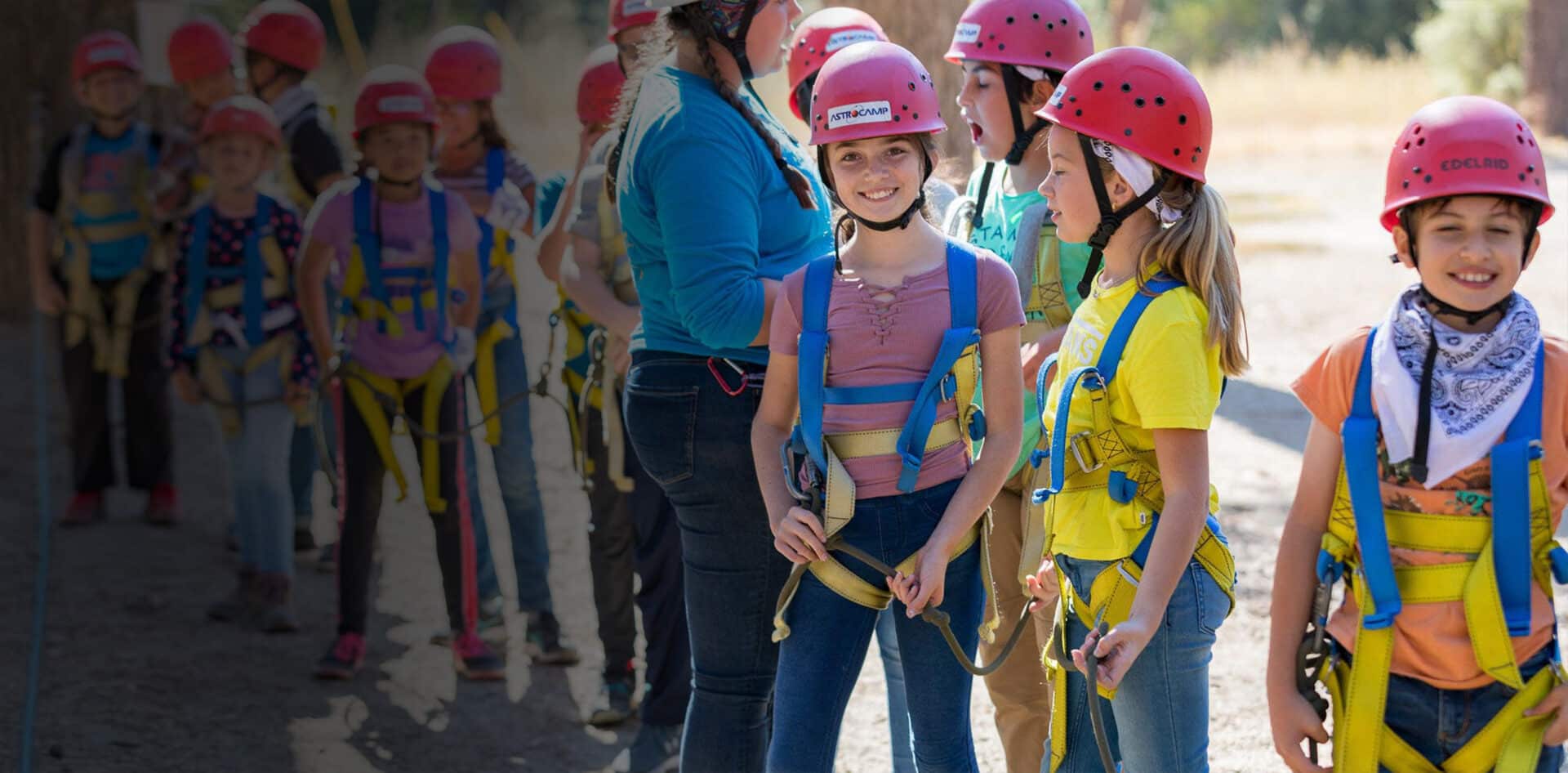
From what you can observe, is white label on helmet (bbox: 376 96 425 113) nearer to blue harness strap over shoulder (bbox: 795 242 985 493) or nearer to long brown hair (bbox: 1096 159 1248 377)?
blue harness strap over shoulder (bbox: 795 242 985 493)

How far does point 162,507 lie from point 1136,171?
224 inches

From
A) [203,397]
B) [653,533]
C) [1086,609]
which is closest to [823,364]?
[1086,609]

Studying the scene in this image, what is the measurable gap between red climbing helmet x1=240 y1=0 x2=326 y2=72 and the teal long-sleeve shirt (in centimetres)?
315

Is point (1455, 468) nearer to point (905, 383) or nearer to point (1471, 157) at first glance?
point (1471, 157)

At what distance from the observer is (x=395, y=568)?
641cm

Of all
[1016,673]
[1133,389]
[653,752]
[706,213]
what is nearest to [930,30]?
[653,752]

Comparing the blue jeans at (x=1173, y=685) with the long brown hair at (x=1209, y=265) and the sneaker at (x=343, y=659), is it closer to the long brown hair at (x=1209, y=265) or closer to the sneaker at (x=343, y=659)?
the long brown hair at (x=1209, y=265)

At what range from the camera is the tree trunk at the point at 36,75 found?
10.6 meters

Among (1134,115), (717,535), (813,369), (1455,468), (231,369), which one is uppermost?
(1134,115)

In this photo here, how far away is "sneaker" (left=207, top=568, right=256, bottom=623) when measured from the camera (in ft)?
18.4

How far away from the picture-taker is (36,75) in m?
10.8

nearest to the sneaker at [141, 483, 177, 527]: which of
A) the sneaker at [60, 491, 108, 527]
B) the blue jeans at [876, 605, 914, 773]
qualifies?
the sneaker at [60, 491, 108, 527]

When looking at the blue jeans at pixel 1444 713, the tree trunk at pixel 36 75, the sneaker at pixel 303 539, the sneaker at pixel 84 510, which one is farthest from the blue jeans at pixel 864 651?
the tree trunk at pixel 36 75

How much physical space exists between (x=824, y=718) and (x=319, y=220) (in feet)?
9.33
